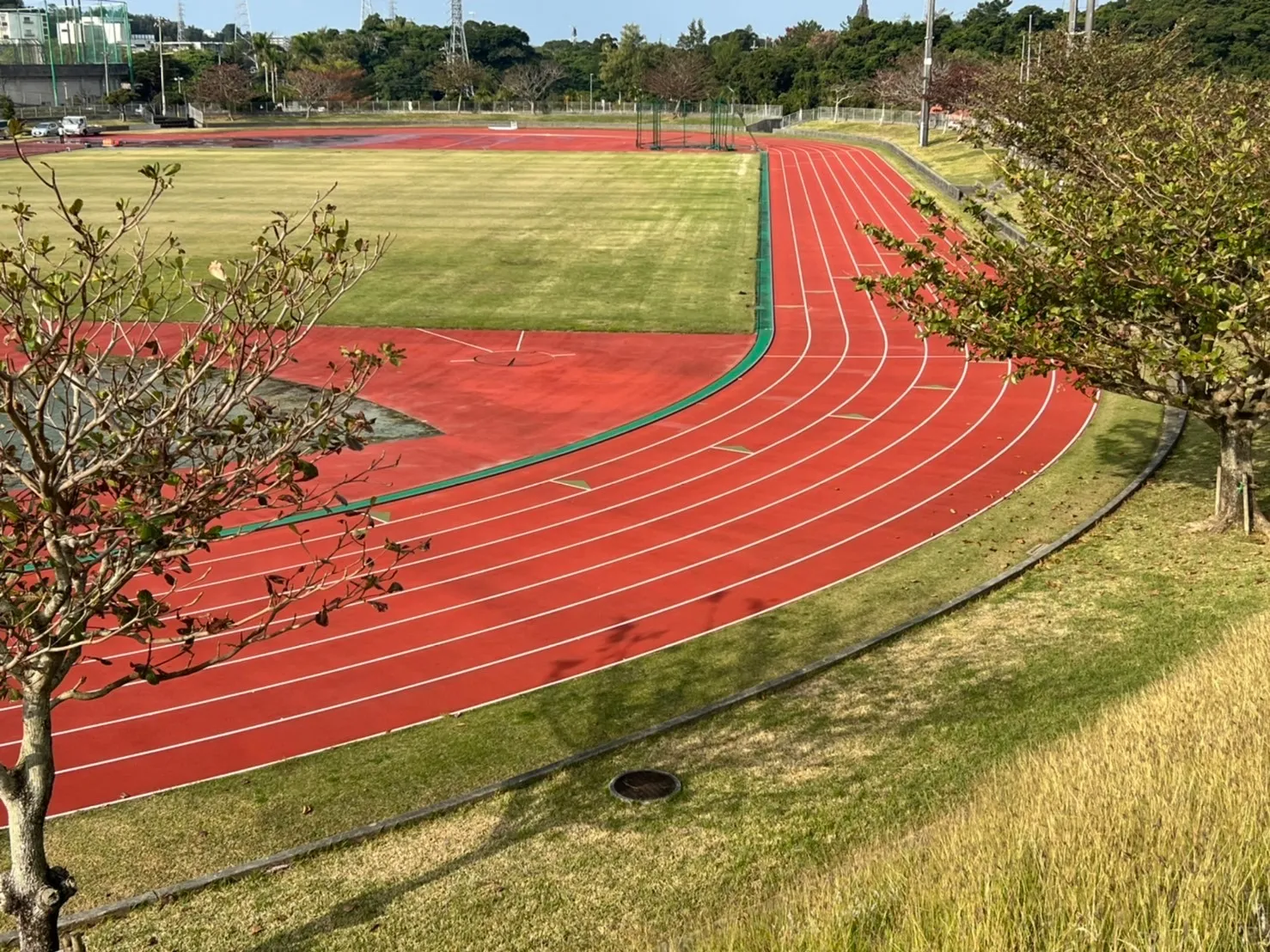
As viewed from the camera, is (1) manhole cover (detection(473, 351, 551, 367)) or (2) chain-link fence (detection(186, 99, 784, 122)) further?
(2) chain-link fence (detection(186, 99, 784, 122))

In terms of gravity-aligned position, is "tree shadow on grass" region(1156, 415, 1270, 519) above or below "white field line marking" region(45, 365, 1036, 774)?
above

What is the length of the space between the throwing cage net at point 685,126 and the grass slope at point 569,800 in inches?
3059

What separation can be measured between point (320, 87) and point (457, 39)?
26.7 metres

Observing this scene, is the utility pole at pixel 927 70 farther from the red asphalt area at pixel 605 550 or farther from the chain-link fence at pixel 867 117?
the red asphalt area at pixel 605 550

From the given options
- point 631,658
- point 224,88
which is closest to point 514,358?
point 631,658

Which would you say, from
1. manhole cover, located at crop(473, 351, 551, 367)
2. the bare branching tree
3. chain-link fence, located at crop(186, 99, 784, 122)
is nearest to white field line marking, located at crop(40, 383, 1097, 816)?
manhole cover, located at crop(473, 351, 551, 367)

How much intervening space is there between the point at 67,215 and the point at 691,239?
4295 centimetres

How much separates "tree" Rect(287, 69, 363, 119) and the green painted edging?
108 metres

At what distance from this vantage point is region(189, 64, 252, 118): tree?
128625mm

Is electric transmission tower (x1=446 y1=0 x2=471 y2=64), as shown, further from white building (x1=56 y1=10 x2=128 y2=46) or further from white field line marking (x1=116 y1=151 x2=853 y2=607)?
white field line marking (x1=116 y1=151 x2=853 y2=607)

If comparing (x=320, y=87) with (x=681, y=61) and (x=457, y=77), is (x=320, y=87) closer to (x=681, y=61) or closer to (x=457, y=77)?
(x=457, y=77)

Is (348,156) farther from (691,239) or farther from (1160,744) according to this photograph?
(1160,744)

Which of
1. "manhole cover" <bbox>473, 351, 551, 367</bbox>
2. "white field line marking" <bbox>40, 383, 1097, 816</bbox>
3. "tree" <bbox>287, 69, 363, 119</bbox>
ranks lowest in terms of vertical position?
"white field line marking" <bbox>40, 383, 1097, 816</bbox>

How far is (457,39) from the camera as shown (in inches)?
6334
